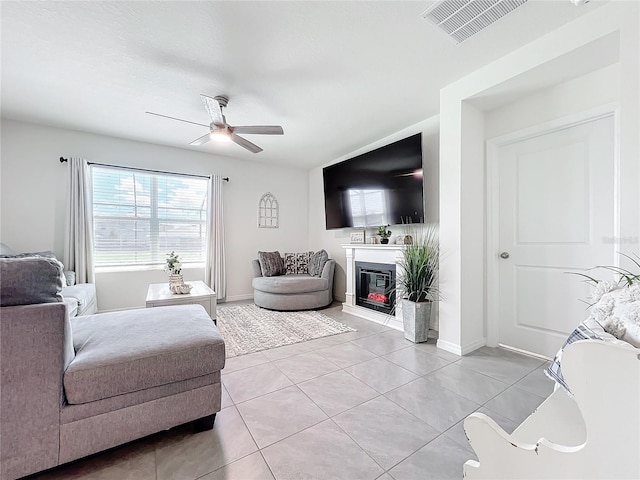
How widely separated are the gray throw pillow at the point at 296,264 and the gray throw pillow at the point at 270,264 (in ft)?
0.35

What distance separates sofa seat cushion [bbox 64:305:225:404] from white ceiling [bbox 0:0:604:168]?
1.93 meters

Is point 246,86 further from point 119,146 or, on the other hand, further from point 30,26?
point 119,146

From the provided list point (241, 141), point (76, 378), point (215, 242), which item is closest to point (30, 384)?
point (76, 378)

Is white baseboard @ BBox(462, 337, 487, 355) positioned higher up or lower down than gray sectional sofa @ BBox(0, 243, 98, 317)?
lower down

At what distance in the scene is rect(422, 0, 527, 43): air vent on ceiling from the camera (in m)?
1.61

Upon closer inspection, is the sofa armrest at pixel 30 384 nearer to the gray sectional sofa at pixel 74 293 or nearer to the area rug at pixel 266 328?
the area rug at pixel 266 328

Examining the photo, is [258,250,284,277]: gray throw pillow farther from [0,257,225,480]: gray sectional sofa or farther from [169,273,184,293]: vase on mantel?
[0,257,225,480]: gray sectional sofa

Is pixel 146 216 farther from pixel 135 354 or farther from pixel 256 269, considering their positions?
pixel 135 354

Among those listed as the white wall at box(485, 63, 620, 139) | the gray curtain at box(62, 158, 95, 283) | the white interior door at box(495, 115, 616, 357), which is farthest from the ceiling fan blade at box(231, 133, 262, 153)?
the white interior door at box(495, 115, 616, 357)

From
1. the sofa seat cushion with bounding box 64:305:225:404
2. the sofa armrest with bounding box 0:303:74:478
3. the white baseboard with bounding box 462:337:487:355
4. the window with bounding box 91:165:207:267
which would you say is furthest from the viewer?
the window with bounding box 91:165:207:267

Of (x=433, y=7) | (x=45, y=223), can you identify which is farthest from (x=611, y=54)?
(x=45, y=223)

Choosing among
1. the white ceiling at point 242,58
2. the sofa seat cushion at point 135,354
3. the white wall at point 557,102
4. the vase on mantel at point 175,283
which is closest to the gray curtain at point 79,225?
the white ceiling at point 242,58

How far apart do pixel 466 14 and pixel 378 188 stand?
2014mm

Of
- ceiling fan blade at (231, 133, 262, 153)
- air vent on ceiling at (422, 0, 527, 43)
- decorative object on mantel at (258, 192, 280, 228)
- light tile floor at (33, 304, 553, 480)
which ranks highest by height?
air vent on ceiling at (422, 0, 527, 43)
